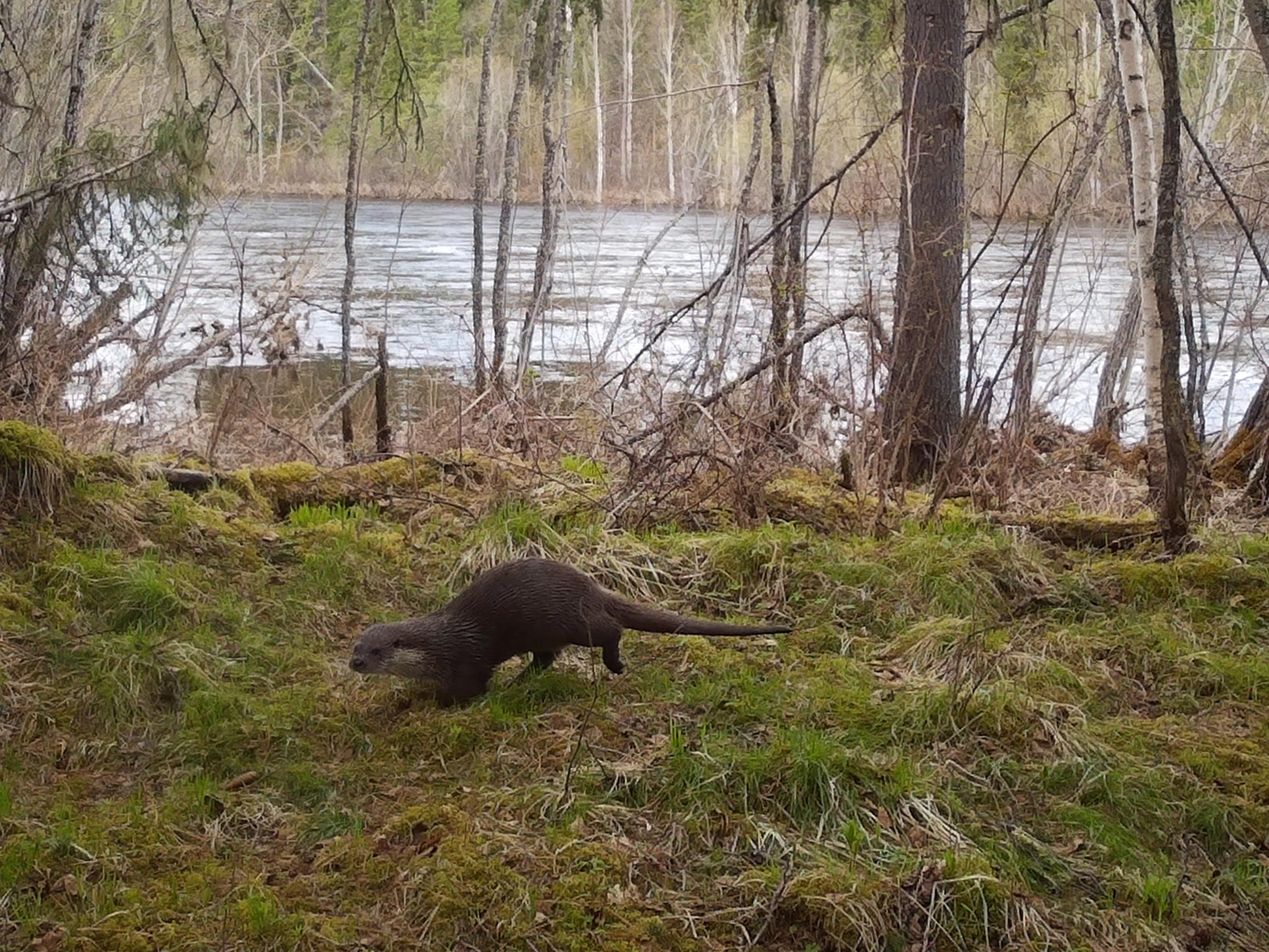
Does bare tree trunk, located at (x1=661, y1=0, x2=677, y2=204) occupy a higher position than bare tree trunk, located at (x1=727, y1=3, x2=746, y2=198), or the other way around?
bare tree trunk, located at (x1=661, y1=0, x2=677, y2=204)

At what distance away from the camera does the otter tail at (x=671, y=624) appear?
15.2 ft

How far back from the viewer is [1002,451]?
718cm

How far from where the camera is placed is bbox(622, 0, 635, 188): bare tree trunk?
114 ft

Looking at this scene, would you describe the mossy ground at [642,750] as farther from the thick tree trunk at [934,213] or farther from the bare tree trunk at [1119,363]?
the bare tree trunk at [1119,363]

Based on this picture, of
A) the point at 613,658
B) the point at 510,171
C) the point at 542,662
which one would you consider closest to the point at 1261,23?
the point at 613,658

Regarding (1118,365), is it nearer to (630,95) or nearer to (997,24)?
(997,24)

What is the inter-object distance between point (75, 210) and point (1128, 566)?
18.7ft

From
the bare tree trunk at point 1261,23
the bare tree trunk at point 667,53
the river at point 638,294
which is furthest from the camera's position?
the bare tree trunk at point 667,53

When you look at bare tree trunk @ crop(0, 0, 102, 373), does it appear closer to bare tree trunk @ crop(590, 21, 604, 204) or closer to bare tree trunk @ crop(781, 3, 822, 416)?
bare tree trunk @ crop(781, 3, 822, 416)

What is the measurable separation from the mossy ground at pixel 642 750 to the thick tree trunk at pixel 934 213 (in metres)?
1.97

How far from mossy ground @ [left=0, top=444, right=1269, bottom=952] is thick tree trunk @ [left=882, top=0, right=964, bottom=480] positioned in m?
1.97

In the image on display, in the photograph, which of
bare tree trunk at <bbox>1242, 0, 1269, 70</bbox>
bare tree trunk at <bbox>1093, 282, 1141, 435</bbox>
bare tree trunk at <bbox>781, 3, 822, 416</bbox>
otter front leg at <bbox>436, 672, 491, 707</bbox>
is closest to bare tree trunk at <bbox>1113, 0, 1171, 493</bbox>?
bare tree trunk at <bbox>1242, 0, 1269, 70</bbox>

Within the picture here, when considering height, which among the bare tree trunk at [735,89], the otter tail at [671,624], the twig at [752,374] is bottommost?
the otter tail at [671,624]

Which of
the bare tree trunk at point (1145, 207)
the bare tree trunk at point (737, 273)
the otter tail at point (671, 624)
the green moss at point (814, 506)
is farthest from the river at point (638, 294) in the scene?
the otter tail at point (671, 624)
